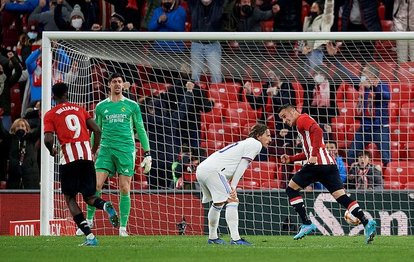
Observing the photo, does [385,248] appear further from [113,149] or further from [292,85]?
[292,85]

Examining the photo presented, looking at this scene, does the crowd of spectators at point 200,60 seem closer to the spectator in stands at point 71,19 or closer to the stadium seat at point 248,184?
the spectator in stands at point 71,19

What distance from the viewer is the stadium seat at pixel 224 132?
781 inches

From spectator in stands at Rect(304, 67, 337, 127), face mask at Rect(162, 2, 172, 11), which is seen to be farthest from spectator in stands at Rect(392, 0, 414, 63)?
face mask at Rect(162, 2, 172, 11)

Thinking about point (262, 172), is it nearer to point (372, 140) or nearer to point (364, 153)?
point (364, 153)

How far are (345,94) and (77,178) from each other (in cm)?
738

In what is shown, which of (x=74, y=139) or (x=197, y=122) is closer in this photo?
(x=74, y=139)

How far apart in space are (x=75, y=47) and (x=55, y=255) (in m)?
6.21

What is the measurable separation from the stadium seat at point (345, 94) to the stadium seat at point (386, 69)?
26.6 inches

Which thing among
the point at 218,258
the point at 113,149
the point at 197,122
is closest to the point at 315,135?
the point at 113,149

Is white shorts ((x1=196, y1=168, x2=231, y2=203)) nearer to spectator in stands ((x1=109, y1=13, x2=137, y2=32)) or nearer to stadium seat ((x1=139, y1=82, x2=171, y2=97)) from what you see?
stadium seat ((x1=139, y1=82, x2=171, y2=97))

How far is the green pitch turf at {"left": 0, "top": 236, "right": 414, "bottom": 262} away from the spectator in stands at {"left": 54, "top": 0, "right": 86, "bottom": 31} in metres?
8.32

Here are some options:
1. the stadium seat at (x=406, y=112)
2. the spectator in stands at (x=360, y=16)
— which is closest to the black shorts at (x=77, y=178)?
the stadium seat at (x=406, y=112)

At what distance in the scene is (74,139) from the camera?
1365 centimetres

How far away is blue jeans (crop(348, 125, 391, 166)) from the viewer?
1925 centimetres
